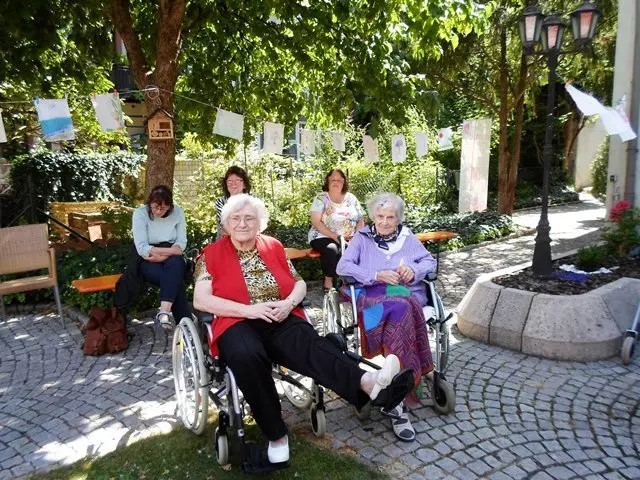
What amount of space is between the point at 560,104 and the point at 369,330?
17129mm

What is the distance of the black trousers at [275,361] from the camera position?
101 inches

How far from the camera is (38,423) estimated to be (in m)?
3.27

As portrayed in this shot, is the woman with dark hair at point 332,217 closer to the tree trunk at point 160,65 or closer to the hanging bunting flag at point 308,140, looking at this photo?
the tree trunk at point 160,65

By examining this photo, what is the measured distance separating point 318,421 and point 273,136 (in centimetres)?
461

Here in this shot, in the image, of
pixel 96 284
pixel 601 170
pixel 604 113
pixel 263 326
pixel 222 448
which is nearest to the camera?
pixel 222 448

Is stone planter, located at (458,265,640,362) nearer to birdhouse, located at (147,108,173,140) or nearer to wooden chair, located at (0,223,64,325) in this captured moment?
birdhouse, located at (147,108,173,140)

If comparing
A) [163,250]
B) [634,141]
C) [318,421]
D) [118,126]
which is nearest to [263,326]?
[318,421]

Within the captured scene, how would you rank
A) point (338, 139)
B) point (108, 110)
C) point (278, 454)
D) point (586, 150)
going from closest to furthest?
point (278, 454) → point (108, 110) → point (338, 139) → point (586, 150)

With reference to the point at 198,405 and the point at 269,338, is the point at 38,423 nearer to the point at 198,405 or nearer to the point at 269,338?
the point at 198,405

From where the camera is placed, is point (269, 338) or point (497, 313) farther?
point (497, 313)

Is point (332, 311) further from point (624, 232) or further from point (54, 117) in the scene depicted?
point (624, 232)

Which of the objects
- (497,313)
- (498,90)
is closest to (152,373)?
(497,313)

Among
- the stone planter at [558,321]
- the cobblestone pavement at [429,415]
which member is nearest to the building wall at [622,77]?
the stone planter at [558,321]

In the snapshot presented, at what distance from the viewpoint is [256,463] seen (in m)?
2.57
